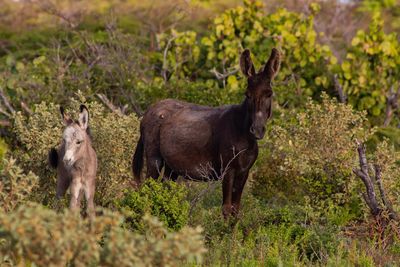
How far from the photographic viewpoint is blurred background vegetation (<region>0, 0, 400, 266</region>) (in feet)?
19.8

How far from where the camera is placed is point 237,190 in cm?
1002

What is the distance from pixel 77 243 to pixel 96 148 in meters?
5.26

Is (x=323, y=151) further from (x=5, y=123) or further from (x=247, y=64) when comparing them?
(x=5, y=123)

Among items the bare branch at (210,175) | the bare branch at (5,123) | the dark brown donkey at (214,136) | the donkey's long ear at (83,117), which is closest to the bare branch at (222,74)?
the bare branch at (5,123)

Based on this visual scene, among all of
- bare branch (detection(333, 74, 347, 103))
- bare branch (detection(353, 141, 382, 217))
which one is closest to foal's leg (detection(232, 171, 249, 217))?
bare branch (detection(353, 141, 382, 217))

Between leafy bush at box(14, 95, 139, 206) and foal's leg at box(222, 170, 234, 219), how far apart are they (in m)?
1.58

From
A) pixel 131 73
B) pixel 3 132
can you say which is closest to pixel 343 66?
pixel 131 73

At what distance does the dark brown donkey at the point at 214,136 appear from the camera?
958 cm

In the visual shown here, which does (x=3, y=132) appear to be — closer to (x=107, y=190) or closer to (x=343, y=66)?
(x=107, y=190)

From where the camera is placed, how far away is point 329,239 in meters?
8.84

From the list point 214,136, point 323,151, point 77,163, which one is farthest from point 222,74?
point 77,163

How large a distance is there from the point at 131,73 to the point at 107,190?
5.94 m

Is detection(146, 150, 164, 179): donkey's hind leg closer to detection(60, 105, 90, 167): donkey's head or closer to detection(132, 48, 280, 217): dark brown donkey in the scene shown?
detection(132, 48, 280, 217): dark brown donkey

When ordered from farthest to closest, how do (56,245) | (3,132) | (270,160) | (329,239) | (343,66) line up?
(343,66) → (3,132) → (270,160) → (329,239) → (56,245)
